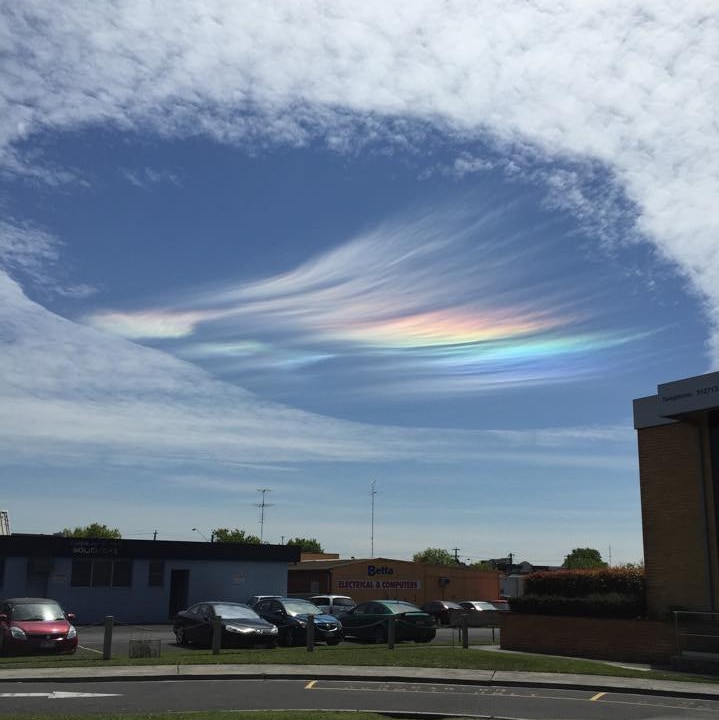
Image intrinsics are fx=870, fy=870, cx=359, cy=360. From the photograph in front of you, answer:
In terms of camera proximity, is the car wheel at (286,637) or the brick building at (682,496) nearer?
the brick building at (682,496)

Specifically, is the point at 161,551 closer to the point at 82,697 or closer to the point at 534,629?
the point at 534,629

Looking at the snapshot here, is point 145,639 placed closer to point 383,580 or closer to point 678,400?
point 678,400

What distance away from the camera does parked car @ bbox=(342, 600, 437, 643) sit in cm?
2623

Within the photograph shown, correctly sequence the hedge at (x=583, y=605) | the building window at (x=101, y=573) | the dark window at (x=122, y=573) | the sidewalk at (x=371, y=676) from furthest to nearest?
the dark window at (x=122, y=573), the building window at (x=101, y=573), the hedge at (x=583, y=605), the sidewalk at (x=371, y=676)

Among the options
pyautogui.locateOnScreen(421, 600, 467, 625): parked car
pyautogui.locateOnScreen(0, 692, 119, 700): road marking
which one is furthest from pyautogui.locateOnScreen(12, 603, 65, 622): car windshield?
pyautogui.locateOnScreen(421, 600, 467, 625): parked car

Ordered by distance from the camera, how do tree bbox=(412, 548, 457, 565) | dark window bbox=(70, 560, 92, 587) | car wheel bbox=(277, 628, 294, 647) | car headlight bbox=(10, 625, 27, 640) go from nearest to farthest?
car headlight bbox=(10, 625, 27, 640)
car wheel bbox=(277, 628, 294, 647)
dark window bbox=(70, 560, 92, 587)
tree bbox=(412, 548, 457, 565)

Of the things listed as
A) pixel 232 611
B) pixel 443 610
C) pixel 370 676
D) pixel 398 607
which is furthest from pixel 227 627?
pixel 443 610

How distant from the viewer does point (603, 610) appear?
75.8 ft

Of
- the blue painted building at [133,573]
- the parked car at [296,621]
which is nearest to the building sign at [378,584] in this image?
the blue painted building at [133,573]

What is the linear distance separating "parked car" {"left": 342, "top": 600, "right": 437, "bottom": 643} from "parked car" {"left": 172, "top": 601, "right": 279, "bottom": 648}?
154 inches

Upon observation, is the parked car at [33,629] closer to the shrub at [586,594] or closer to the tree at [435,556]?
the shrub at [586,594]

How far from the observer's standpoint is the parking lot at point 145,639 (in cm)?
2276

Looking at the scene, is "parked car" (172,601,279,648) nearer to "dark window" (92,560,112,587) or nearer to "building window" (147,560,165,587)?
"dark window" (92,560,112,587)

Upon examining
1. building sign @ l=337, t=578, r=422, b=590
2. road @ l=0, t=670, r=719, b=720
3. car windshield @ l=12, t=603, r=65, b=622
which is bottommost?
road @ l=0, t=670, r=719, b=720
